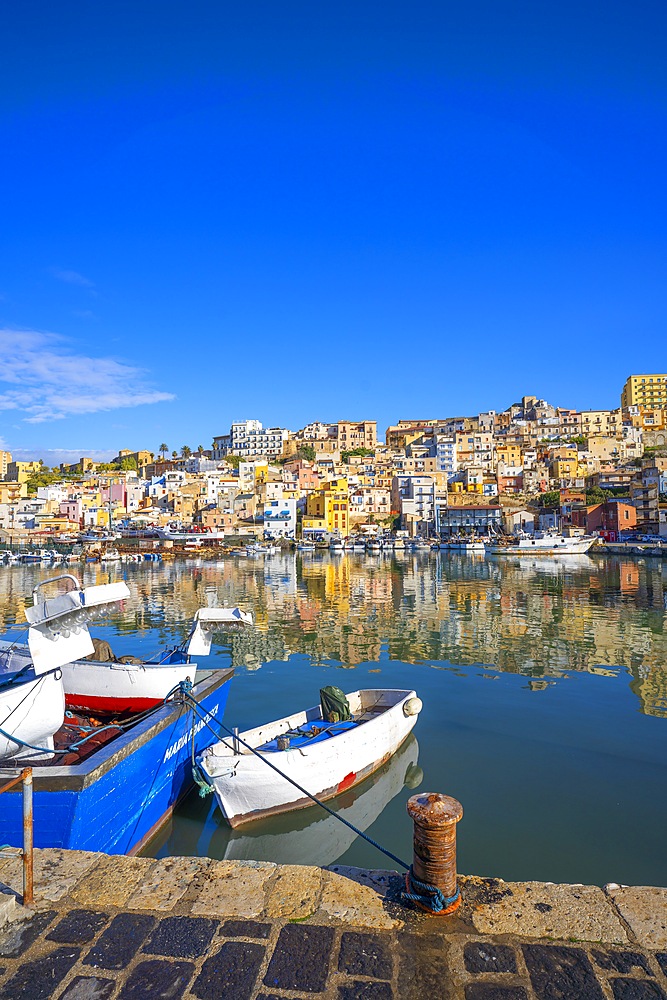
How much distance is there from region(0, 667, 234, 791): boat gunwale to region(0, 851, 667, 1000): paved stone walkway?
114 centimetres

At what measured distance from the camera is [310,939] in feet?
10.3

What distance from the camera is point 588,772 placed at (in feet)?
28.2

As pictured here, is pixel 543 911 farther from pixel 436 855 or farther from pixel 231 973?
pixel 231 973

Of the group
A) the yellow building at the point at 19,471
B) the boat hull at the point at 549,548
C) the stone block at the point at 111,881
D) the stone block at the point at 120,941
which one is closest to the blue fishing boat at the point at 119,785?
the stone block at the point at 111,881

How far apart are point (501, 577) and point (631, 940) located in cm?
4029

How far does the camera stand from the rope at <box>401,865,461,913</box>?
130 inches

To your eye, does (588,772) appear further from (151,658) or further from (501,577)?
(501,577)

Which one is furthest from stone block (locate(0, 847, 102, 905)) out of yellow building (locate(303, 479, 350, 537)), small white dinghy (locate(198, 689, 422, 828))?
yellow building (locate(303, 479, 350, 537))

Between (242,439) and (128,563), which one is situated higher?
(242,439)

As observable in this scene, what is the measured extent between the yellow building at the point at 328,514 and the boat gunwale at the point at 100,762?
8111 cm

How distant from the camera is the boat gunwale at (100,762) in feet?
15.9

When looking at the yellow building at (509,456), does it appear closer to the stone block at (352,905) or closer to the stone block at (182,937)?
the stone block at (352,905)

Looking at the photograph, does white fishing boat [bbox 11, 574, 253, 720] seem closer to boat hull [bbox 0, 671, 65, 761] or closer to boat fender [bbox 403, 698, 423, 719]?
boat hull [bbox 0, 671, 65, 761]

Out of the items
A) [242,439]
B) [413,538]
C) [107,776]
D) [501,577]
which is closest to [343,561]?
[501,577]
